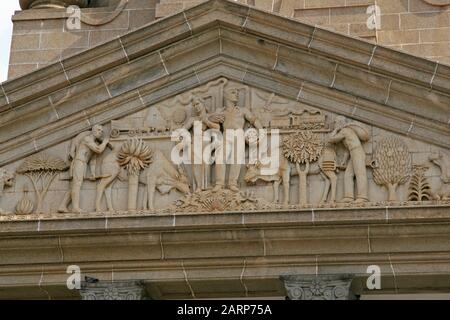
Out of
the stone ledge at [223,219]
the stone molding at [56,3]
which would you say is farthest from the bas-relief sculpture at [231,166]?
the stone molding at [56,3]

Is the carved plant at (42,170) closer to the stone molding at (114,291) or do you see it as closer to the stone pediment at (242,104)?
the stone pediment at (242,104)

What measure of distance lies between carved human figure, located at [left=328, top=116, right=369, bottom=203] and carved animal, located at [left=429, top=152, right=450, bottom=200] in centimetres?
97

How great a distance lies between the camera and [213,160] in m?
20.0

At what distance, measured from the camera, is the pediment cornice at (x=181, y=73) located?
2014cm

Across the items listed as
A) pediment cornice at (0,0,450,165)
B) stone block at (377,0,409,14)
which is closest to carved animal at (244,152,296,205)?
pediment cornice at (0,0,450,165)

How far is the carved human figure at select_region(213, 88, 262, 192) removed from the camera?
19.8m

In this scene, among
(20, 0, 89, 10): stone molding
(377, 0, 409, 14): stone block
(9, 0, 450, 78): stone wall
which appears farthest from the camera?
(20, 0, 89, 10): stone molding

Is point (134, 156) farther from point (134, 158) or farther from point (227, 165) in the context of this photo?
point (227, 165)

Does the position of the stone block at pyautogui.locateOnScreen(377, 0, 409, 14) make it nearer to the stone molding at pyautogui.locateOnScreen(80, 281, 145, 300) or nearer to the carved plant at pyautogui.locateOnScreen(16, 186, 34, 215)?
the stone molding at pyautogui.locateOnScreen(80, 281, 145, 300)

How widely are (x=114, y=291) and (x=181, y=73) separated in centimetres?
342

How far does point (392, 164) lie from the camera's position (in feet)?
64.1
